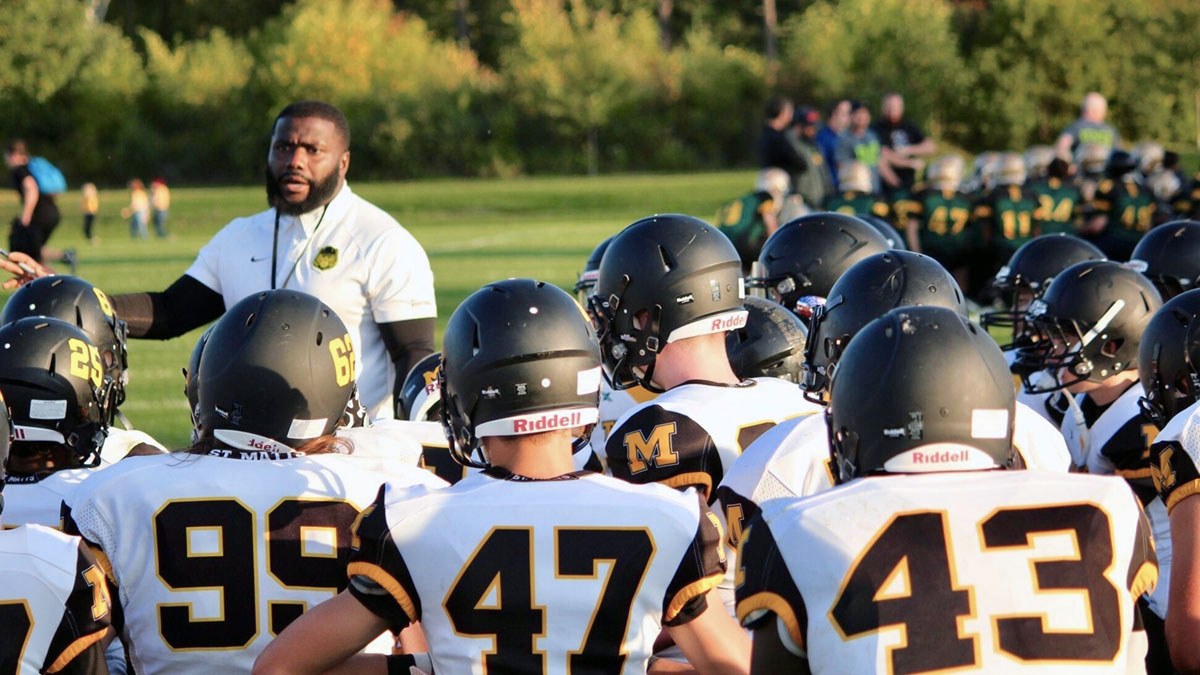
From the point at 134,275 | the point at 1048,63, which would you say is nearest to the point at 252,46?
the point at 1048,63

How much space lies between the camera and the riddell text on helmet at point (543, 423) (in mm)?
2959

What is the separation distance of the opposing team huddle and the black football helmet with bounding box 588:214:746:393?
0.03 ft

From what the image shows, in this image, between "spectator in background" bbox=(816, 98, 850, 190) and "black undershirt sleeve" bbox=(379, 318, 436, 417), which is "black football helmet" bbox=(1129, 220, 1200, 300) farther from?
"spectator in background" bbox=(816, 98, 850, 190)

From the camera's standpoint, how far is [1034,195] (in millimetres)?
14773

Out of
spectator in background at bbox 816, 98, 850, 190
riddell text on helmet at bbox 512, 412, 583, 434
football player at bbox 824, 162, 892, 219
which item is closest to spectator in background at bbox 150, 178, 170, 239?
spectator in background at bbox 816, 98, 850, 190

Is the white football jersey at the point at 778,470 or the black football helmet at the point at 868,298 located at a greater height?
the black football helmet at the point at 868,298

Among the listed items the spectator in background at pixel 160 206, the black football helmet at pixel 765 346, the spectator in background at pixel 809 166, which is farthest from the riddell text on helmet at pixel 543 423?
the spectator in background at pixel 160 206

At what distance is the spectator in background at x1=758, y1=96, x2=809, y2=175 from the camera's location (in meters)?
16.5

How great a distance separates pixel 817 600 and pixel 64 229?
35522 mm

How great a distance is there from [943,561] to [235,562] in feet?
5.11

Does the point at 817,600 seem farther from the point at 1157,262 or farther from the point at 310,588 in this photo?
the point at 1157,262

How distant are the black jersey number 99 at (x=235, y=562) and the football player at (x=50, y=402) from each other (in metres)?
0.90

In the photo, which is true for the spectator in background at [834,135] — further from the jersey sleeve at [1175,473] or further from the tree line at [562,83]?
the tree line at [562,83]

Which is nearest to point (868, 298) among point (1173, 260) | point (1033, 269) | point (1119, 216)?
point (1033, 269)
